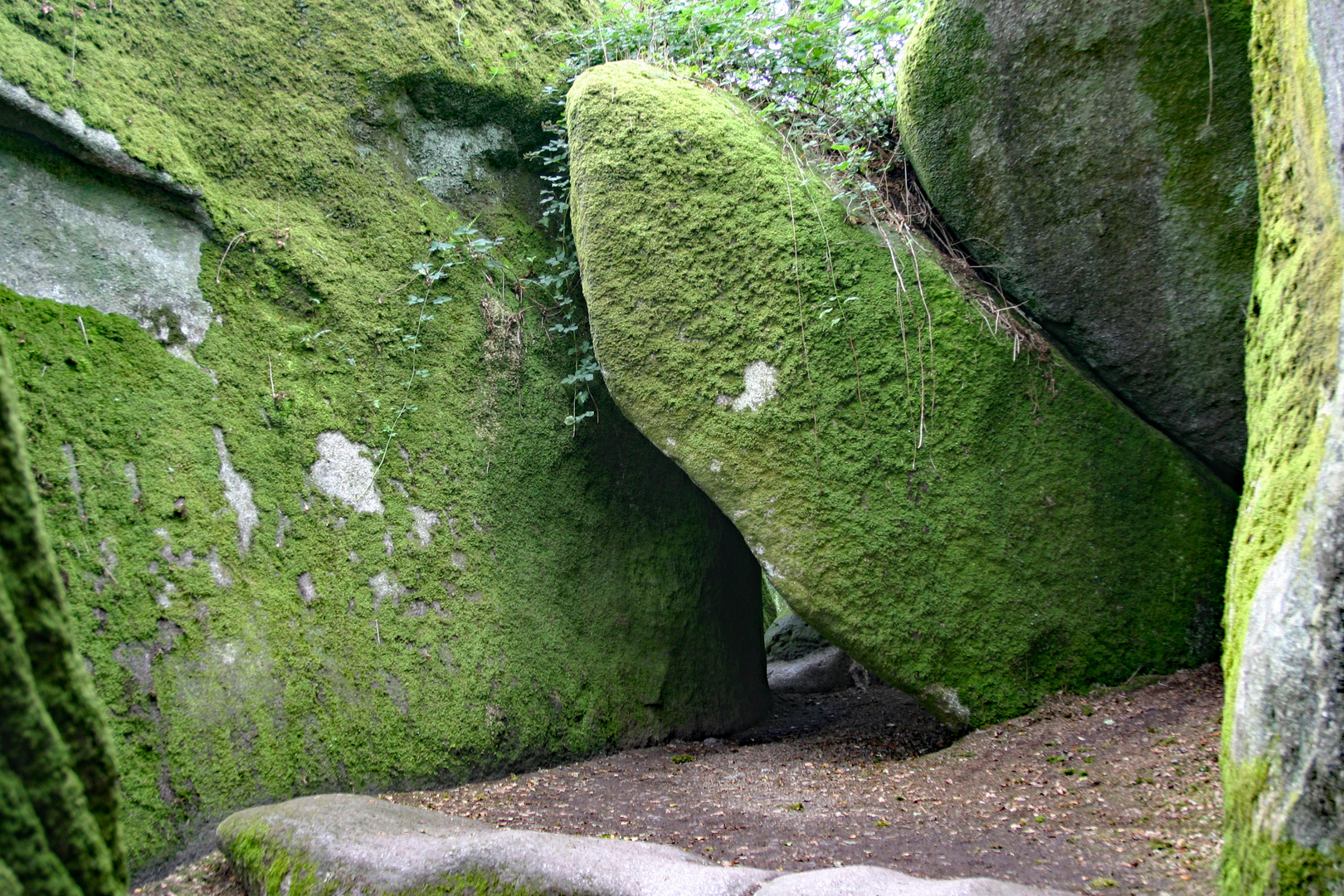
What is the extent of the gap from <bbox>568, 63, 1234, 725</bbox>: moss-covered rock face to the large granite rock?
1813 millimetres

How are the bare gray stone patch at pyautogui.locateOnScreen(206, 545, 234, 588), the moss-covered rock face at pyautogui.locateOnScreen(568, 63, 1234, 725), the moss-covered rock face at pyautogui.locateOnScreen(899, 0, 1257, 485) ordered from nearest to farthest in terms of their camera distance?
the bare gray stone patch at pyautogui.locateOnScreen(206, 545, 234, 588)
the moss-covered rock face at pyautogui.locateOnScreen(899, 0, 1257, 485)
the moss-covered rock face at pyautogui.locateOnScreen(568, 63, 1234, 725)

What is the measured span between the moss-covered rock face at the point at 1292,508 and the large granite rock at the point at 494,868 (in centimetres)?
60

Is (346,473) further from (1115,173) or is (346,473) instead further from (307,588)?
(1115,173)

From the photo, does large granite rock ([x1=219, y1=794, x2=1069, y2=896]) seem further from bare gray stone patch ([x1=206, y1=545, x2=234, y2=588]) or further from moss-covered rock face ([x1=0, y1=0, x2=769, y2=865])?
bare gray stone patch ([x1=206, y1=545, x2=234, y2=588])

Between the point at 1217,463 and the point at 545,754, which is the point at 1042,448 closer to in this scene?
the point at 1217,463

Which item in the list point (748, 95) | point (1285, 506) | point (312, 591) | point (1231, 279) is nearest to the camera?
point (1285, 506)

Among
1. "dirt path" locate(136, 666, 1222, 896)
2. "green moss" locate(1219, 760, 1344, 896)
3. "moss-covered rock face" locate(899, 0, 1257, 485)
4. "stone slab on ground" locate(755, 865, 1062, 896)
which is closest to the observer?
"green moss" locate(1219, 760, 1344, 896)

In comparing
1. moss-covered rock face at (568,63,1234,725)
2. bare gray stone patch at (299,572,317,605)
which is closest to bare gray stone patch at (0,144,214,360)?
bare gray stone patch at (299,572,317,605)

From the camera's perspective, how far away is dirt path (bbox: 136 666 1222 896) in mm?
2438

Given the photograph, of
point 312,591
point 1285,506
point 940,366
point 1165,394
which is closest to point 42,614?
point 312,591

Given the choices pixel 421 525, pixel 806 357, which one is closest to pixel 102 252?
pixel 421 525

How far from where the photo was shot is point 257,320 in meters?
3.65

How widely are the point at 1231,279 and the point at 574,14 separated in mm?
4422

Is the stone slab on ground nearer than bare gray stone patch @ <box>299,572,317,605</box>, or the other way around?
the stone slab on ground
